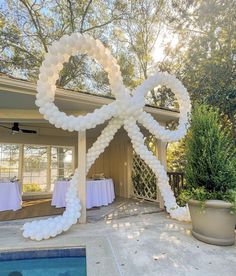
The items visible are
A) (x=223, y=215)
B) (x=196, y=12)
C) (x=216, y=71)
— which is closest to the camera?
(x=223, y=215)

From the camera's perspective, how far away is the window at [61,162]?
8328 millimetres

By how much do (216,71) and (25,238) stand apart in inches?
272

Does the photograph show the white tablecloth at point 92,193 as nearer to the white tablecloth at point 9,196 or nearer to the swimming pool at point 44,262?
the white tablecloth at point 9,196

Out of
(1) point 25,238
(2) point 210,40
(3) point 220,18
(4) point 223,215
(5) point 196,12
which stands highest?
(5) point 196,12

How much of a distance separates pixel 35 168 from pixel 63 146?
1310mm

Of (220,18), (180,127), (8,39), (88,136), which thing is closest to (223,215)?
(180,127)

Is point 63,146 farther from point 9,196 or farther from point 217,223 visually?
point 217,223

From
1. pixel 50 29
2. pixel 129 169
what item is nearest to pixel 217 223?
pixel 129 169

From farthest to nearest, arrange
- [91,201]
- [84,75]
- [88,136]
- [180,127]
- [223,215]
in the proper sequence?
[84,75] < [88,136] < [91,201] < [180,127] < [223,215]

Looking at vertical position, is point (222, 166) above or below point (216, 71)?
below

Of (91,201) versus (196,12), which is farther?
(196,12)

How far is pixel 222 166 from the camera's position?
12.1 ft

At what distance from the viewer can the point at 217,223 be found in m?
3.42

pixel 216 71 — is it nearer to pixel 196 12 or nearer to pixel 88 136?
pixel 196 12
